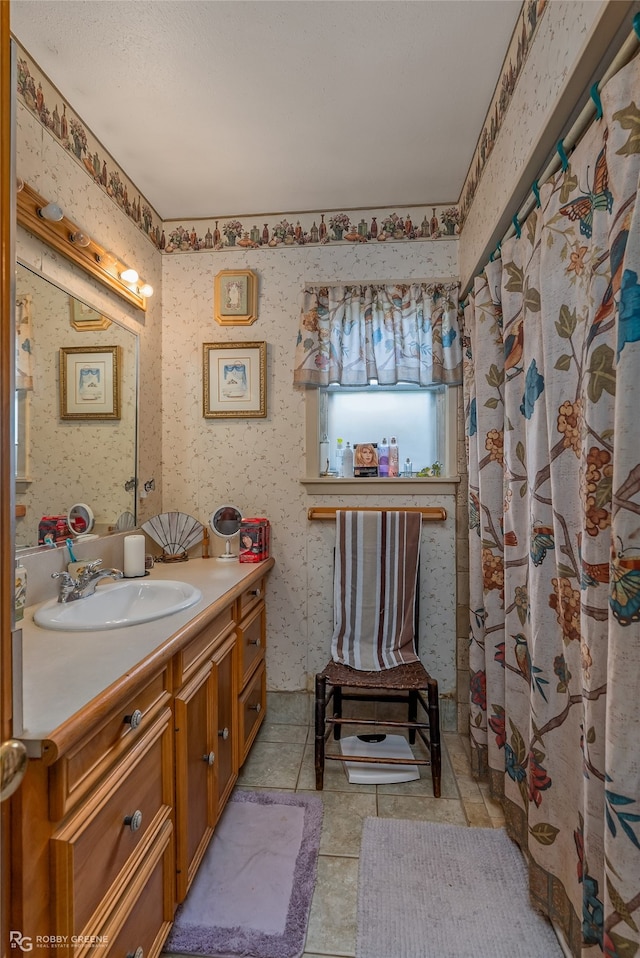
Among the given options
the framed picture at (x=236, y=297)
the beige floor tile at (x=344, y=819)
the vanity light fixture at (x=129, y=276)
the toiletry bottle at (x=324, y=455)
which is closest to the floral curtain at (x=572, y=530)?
the beige floor tile at (x=344, y=819)

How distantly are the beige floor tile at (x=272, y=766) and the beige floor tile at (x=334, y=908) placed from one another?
418 mm

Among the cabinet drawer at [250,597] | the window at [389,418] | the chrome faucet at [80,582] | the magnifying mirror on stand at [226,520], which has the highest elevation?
the window at [389,418]

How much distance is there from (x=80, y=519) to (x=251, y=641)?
0.89 metres

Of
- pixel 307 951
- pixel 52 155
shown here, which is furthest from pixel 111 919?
pixel 52 155

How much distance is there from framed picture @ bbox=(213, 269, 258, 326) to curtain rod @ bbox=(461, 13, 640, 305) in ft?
4.20

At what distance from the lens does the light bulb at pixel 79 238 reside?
5.27ft

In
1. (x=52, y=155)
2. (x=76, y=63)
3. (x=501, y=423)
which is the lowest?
(x=501, y=423)

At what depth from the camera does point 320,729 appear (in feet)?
6.09

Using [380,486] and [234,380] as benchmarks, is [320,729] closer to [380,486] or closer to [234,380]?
[380,486]

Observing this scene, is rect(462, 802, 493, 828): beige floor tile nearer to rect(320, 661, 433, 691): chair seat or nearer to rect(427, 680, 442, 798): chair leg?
rect(427, 680, 442, 798): chair leg

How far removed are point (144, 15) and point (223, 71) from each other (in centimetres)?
26

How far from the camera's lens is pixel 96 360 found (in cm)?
178

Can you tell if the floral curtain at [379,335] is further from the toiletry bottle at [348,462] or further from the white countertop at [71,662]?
the white countertop at [71,662]

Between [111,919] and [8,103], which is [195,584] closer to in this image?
[111,919]
